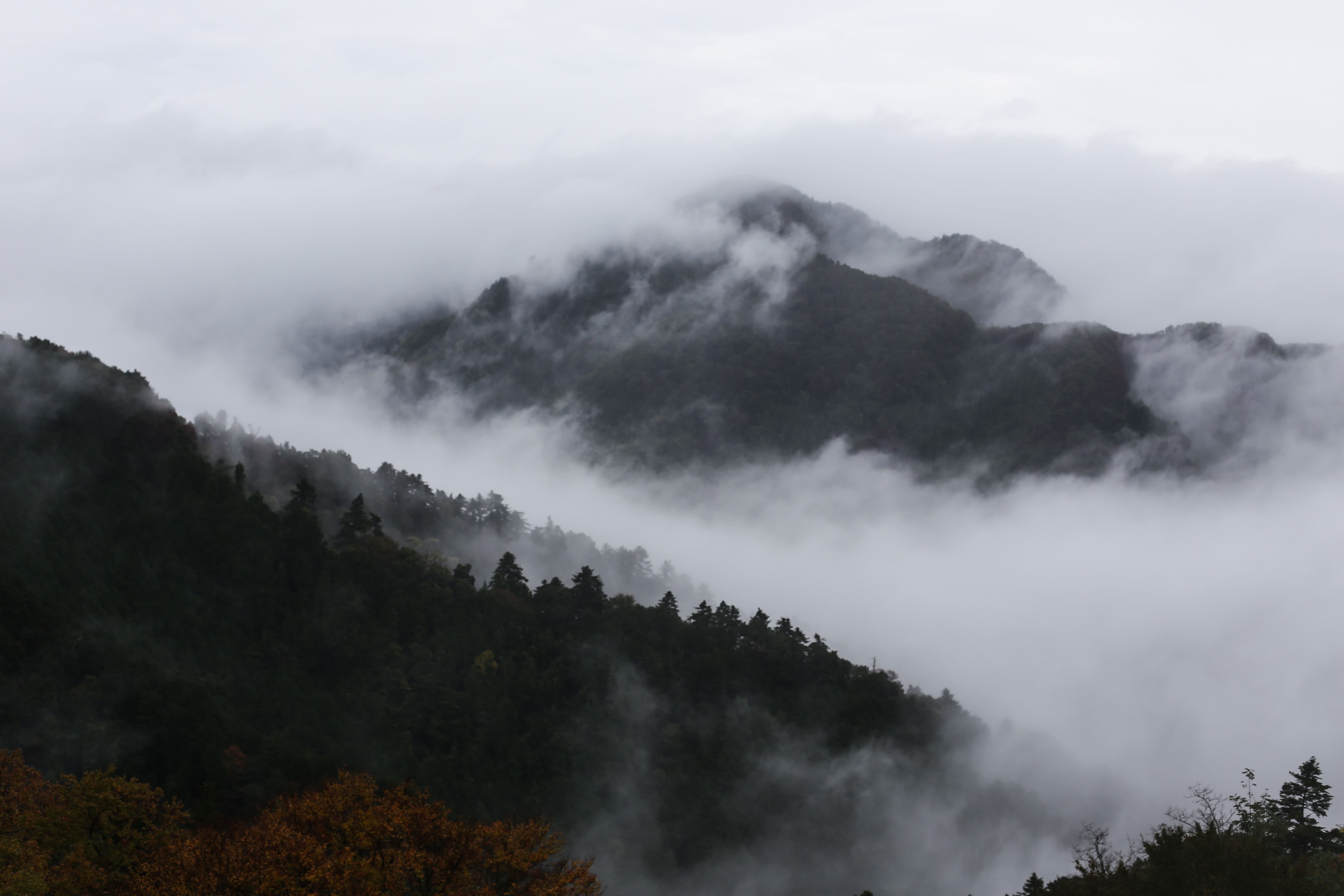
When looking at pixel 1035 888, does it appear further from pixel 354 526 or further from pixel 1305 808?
pixel 354 526

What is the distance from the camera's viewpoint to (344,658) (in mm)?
109188

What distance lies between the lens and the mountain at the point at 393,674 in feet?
292

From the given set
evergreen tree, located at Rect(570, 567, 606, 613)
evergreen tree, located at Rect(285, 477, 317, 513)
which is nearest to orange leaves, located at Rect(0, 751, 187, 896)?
evergreen tree, located at Rect(285, 477, 317, 513)

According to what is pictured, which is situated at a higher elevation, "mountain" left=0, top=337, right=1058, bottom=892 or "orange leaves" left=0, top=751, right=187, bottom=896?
"mountain" left=0, top=337, right=1058, bottom=892

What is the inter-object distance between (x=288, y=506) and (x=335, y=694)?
72.7 feet

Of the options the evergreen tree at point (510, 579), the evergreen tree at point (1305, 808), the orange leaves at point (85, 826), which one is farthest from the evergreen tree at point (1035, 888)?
the evergreen tree at point (510, 579)

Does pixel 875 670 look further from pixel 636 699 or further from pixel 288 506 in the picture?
pixel 288 506

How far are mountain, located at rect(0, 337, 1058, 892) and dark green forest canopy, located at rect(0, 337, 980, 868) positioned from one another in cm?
24

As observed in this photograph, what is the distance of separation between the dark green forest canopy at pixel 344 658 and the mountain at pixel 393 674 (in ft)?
0.78

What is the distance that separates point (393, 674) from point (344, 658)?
16.2 ft

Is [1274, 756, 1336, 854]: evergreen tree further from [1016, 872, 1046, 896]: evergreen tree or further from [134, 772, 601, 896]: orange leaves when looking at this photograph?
[134, 772, 601, 896]: orange leaves

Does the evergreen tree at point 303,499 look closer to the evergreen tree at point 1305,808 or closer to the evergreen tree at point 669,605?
the evergreen tree at point 669,605

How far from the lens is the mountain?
88.9 meters

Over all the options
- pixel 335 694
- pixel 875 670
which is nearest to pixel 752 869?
pixel 875 670
